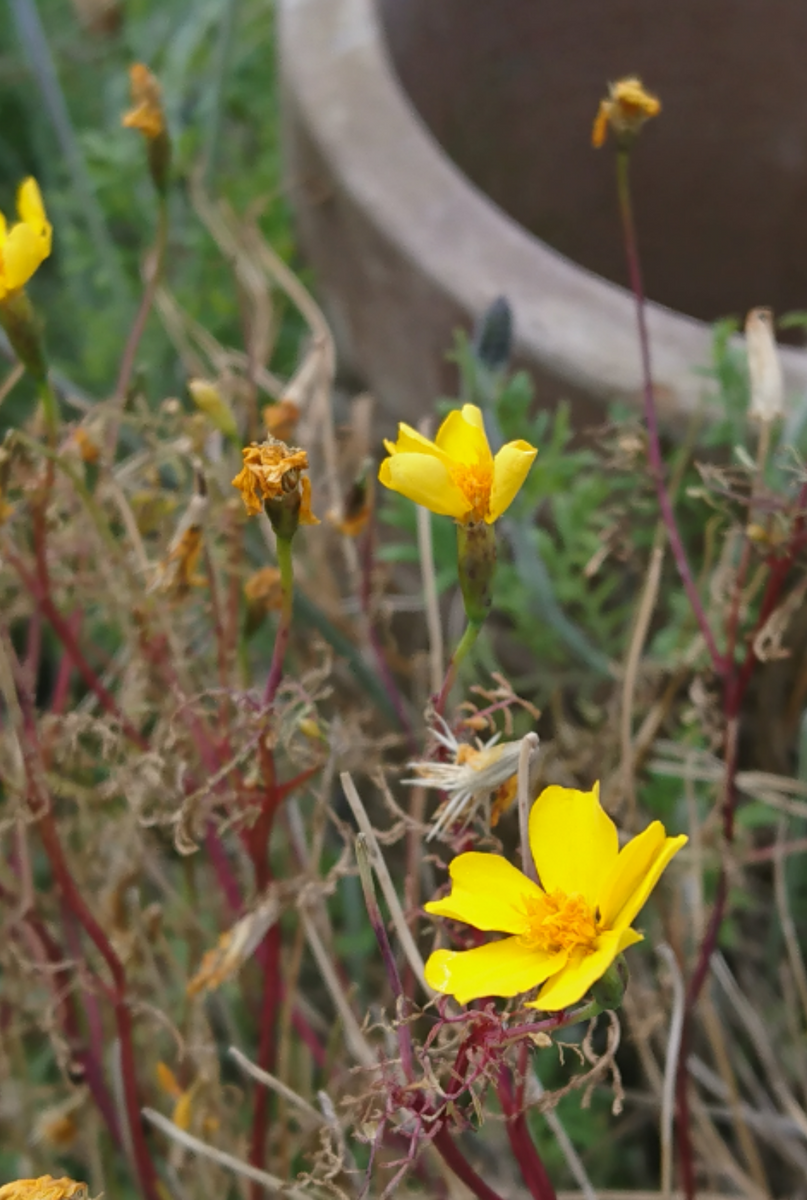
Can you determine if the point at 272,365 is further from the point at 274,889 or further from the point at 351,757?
the point at 274,889

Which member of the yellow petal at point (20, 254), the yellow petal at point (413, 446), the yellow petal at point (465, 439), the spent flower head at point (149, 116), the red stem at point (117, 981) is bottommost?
the red stem at point (117, 981)

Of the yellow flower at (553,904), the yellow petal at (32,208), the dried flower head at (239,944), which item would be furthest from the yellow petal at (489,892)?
the yellow petal at (32,208)

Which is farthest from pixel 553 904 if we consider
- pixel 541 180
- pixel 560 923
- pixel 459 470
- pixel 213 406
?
pixel 541 180

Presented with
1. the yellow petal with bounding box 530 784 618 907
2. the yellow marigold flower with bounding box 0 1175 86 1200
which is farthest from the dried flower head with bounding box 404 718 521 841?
the yellow marigold flower with bounding box 0 1175 86 1200

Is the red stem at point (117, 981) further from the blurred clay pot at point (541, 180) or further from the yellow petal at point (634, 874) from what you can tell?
the blurred clay pot at point (541, 180)

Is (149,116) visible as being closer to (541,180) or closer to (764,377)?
(764,377)

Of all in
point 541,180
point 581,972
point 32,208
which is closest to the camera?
point 581,972
